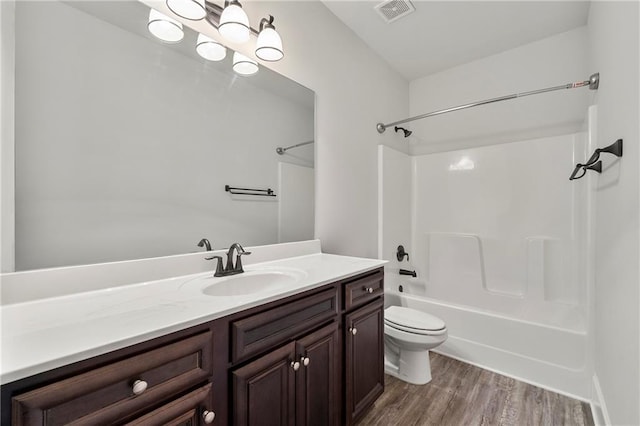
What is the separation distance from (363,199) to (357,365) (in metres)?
1.24

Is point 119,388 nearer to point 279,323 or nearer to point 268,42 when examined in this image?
point 279,323

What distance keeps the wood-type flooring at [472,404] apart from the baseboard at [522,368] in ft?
0.16

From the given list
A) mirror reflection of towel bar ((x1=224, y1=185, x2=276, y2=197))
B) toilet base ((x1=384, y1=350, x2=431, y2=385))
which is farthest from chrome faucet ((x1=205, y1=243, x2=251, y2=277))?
toilet base ((x1=384, y1=350, x2=431, y2=385))

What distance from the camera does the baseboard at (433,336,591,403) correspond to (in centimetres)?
170

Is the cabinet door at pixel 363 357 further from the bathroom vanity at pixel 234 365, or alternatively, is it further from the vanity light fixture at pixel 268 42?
the vanity light fixture at pixel 268 42

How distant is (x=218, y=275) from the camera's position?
3.91 ft

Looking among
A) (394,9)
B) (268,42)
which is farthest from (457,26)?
(268,42)

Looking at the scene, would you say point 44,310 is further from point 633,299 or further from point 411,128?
point 411,128

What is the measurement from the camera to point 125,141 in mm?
1048

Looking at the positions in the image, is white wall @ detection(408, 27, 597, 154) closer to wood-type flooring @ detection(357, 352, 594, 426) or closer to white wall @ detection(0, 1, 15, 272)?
wood-type flooring @ detection(357, 352, 594, 426)

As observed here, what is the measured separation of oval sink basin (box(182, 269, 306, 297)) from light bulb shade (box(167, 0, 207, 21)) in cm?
111

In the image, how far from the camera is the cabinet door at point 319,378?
1040mm

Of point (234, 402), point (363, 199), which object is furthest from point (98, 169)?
point (363, 199)

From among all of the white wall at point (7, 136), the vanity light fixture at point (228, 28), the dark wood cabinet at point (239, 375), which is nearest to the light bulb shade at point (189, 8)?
the vanity light fixture at point (228, 28)
